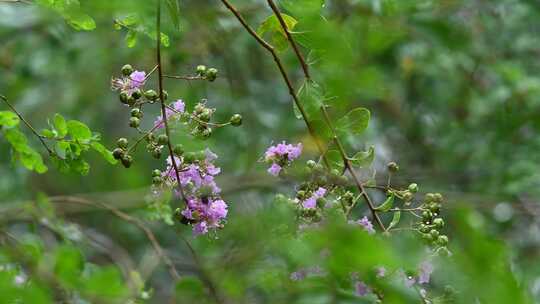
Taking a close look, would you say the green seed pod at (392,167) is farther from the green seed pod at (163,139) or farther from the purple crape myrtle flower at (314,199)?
the green seed pod at (163,139)

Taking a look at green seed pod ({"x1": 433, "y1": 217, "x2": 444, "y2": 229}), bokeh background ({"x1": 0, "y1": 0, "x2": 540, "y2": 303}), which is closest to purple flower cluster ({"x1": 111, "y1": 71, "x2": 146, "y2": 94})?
green seed pod ({"x1": 433, "y1": 217, "x2": 444, "y2": 229})

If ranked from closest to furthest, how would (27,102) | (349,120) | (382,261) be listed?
(382,261), (349,120), (27,102)

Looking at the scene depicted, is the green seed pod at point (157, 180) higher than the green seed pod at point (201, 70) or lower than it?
lower

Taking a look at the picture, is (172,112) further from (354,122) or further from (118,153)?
(354,122)

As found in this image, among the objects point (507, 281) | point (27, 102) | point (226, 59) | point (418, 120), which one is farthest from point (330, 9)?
point (507, 281)

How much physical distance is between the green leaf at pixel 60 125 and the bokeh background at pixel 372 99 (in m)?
0.81

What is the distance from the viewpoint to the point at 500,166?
261 centimetres

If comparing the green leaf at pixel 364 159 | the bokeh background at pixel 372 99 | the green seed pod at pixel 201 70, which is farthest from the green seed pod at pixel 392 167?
the bokeh background at pixel 372 99

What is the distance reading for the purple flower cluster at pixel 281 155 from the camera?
1246 millimetres

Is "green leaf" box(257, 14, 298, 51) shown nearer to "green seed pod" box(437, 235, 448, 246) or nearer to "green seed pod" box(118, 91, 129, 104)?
"green seed pod" box(118, 91, 129, 104)

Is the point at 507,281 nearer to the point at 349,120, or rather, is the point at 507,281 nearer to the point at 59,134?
the point at 349,120

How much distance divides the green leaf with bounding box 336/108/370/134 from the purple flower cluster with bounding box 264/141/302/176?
65 millimetres

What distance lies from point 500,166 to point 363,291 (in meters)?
1.70

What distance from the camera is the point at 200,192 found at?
120 cm
